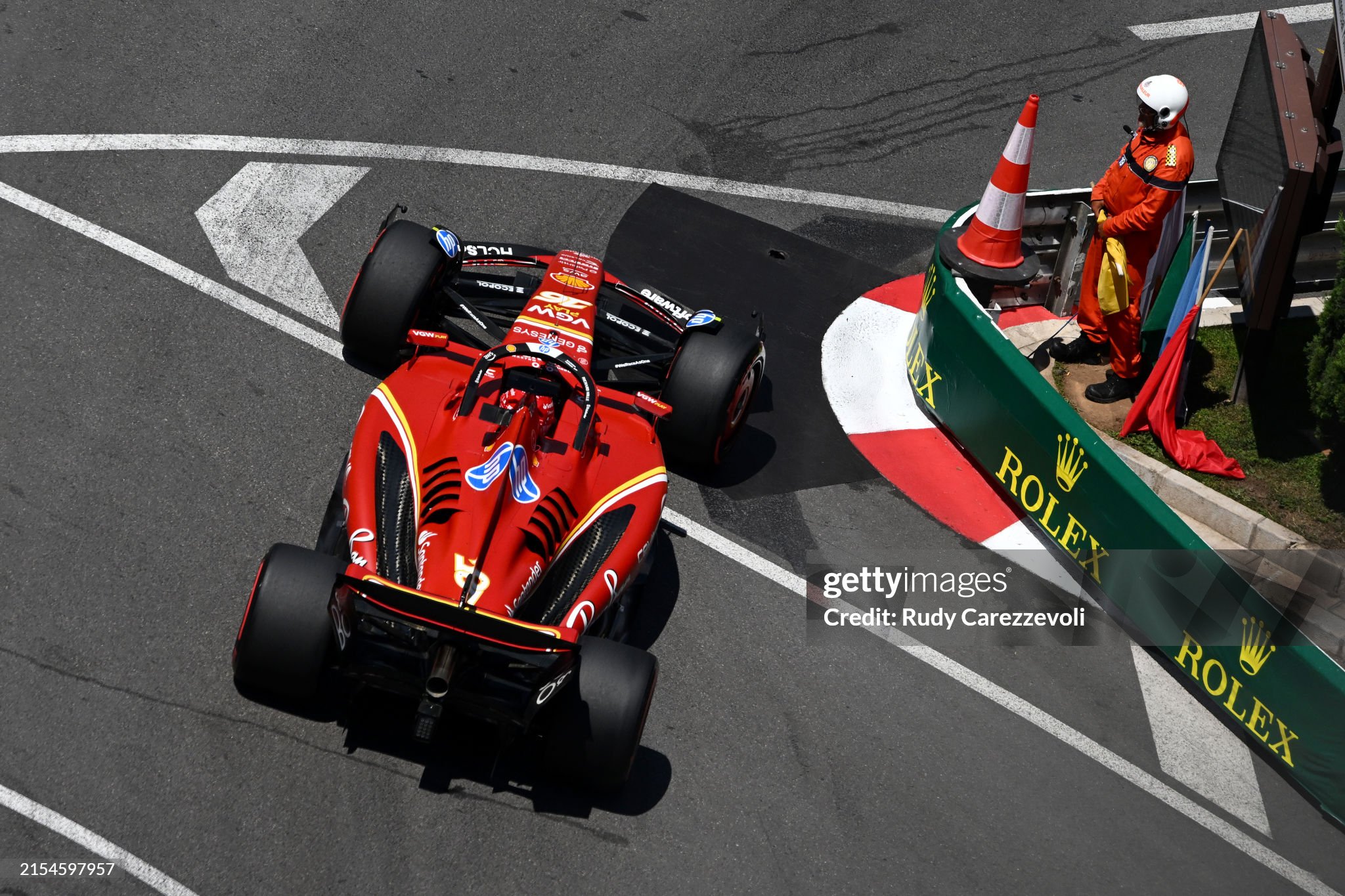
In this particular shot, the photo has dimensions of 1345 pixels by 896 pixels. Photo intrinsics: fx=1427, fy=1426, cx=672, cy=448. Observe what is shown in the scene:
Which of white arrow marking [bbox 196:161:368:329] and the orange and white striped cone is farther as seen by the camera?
white arrow marking [bbox 196:161:368:329]

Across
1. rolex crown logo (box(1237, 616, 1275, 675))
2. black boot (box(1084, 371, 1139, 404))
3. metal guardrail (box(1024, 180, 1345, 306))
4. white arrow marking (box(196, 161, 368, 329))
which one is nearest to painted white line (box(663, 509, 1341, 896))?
rolex crown logo (box(1237, 616, 1275, 675))

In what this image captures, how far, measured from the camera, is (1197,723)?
7.97 m

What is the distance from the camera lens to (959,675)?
8.07m

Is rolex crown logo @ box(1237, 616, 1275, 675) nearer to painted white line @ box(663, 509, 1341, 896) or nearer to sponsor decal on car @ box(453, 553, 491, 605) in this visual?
painted white line @ box(663, 509, 1341, 896)

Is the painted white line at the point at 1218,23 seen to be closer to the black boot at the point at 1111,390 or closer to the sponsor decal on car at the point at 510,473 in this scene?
the black boot at the point at 1111,390

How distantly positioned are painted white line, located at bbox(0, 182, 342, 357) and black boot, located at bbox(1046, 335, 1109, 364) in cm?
488

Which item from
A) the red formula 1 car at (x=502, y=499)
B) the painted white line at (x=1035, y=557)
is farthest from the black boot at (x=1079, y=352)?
the red formula 1 car at (x=502, y=499)

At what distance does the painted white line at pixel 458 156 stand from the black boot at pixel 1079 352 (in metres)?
2.12

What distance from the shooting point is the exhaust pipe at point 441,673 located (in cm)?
623

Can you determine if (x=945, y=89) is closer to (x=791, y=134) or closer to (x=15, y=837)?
(x=791, y=134)

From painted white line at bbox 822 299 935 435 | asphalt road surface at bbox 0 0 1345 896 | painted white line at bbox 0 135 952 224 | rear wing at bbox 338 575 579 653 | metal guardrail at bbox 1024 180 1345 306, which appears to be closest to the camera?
rear wing at bbox 338 575 579 653

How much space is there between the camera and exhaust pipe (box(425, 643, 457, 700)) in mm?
6234

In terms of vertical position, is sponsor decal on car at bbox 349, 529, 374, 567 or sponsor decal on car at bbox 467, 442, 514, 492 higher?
sponsor decal on car at bbox 467, 442, 514, 492

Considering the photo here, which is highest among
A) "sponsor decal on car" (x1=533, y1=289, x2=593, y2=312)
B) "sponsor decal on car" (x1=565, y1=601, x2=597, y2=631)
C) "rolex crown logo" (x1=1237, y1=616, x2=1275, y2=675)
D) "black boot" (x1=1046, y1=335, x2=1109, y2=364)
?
"black boot" (x1=1046, y1=335, x2=1109, y2=364)
